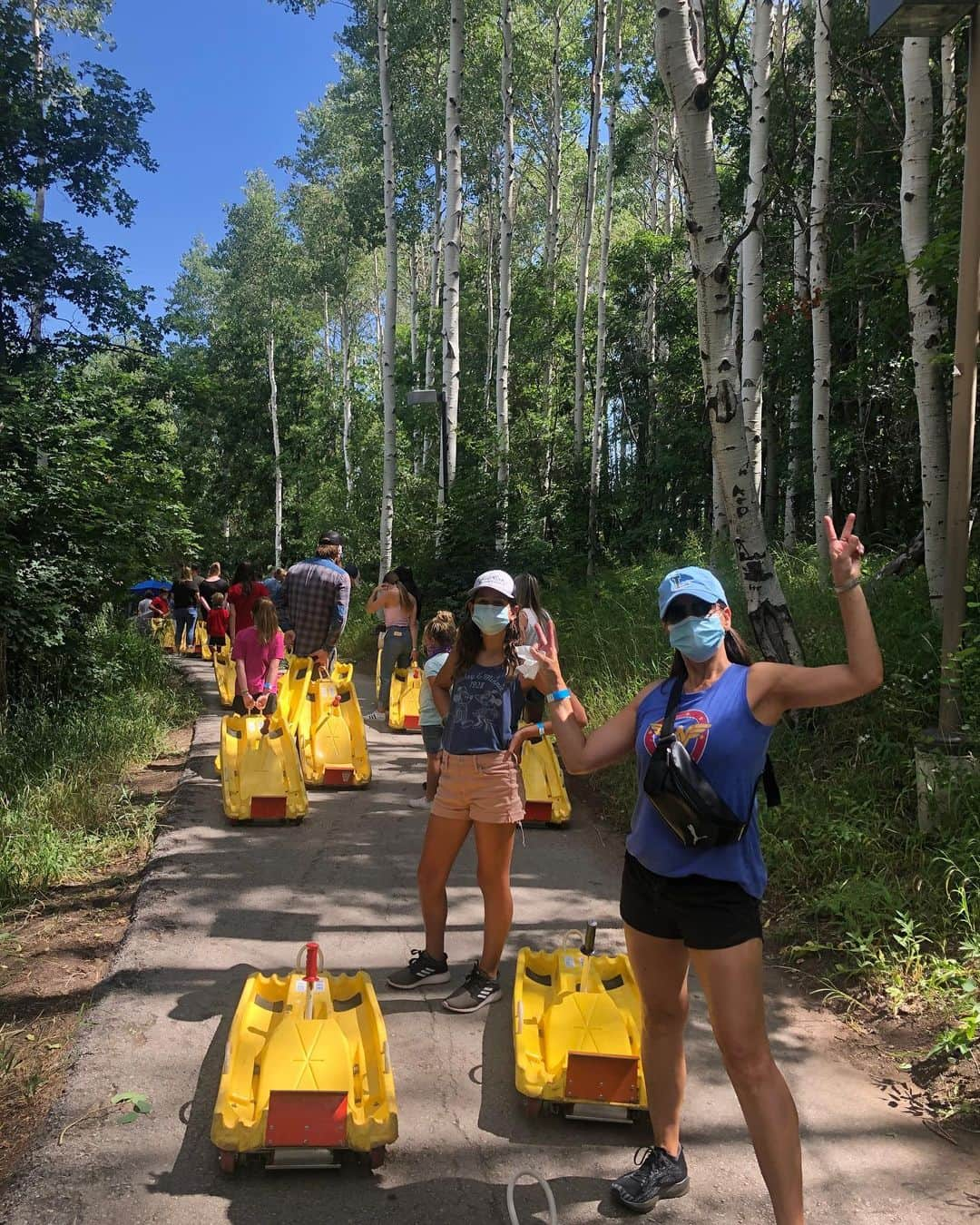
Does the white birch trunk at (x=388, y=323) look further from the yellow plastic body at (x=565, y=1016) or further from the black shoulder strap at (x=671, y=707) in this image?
the black shoulder strap at (x=671, y=707)

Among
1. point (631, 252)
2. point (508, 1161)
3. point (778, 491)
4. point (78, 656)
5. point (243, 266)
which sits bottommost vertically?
point (508, 1161)

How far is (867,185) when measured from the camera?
15.1 meters

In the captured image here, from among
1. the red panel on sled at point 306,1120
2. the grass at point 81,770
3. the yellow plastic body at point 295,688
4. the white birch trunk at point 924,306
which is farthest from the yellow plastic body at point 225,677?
the red panel on sled at point 306,1120

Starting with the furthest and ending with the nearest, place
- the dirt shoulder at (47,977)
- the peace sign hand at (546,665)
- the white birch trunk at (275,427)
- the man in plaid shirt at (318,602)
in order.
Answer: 1. the white birch trunk at (275,427)
2. the man in plaid shirt at (318,602)
3. the dirt shoulder at (47,977)
4. the peace sign hand at (546,665)

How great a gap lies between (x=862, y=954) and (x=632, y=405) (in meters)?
25.9

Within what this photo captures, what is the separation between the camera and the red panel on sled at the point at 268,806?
6.96 meters

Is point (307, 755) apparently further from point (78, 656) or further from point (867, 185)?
point (867, 185)

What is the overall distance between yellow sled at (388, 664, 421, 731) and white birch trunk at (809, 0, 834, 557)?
542 cm

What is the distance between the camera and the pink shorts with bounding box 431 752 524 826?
13.9 ft

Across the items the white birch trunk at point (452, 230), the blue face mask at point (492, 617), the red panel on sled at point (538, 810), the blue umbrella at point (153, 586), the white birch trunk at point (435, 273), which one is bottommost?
the red panel on sled at point (538, 810)

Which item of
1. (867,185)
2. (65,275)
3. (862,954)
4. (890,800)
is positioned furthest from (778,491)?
(862,954)

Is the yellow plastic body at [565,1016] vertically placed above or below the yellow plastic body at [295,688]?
below

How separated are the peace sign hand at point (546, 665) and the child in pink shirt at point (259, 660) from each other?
16.1 feet

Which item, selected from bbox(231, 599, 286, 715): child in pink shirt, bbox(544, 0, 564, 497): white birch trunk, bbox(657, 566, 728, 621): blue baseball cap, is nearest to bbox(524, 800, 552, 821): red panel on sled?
bbox(231, 599, 286, 715): child in pink shirt
